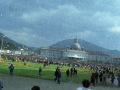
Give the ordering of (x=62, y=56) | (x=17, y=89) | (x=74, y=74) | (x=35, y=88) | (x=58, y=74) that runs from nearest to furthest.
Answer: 1. (x=35, y=88)
2. (x=17, y=89)
3. (x=58, y=74)
4. (x=74, y=74)
5. (x=62, y=56)

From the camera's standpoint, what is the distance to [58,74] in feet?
69.5

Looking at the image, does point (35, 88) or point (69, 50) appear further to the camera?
point (69, 50)

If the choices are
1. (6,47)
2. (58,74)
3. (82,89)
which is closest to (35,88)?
(82,89)

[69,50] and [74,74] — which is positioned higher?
[69,50]

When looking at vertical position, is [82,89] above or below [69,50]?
below

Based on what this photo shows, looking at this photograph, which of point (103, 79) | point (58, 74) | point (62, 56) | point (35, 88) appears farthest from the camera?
point (62, 56)

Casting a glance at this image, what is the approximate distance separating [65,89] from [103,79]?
10.4m

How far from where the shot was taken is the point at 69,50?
191 metres

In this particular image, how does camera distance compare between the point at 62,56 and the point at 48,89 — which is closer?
the point at 48,89

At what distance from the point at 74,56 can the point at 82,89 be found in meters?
186

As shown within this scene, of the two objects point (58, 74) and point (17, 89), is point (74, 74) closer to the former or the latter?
point (58, 74)

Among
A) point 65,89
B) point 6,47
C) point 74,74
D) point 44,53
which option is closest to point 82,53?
point 44,53

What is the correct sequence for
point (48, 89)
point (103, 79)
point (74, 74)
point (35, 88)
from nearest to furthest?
point (35, 88), point (48, 89), point (103, 79), point (74, 74)

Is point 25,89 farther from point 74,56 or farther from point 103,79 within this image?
point 74,56
